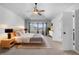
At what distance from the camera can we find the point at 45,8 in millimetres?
3508

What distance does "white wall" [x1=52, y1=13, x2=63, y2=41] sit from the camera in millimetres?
3838

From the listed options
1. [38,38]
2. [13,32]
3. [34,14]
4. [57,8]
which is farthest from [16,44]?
[57,8]

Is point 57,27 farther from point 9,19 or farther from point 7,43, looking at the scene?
point 7,43

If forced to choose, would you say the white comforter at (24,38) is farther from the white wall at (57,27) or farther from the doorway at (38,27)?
the white wall at (57,27)

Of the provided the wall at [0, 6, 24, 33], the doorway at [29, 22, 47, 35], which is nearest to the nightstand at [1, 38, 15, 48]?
the wall at [0, 6, 24, 33]

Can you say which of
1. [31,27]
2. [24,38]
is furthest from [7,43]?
[31,27]

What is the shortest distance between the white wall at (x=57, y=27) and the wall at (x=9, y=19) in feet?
3.24

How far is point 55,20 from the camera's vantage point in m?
3.87

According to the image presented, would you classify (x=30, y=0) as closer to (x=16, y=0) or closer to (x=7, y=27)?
(x=16, y=0)

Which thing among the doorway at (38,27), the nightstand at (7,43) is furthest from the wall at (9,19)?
the nightstand at (7,43)

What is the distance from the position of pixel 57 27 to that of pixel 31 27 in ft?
2.61

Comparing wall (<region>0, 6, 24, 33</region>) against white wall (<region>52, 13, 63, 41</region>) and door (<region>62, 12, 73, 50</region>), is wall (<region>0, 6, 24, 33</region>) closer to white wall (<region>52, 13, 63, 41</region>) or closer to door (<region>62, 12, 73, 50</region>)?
white wall (<region>52, 13, 63, 41</region>)

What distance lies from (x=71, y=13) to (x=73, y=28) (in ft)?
1.44

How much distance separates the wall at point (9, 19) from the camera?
11.2ft
